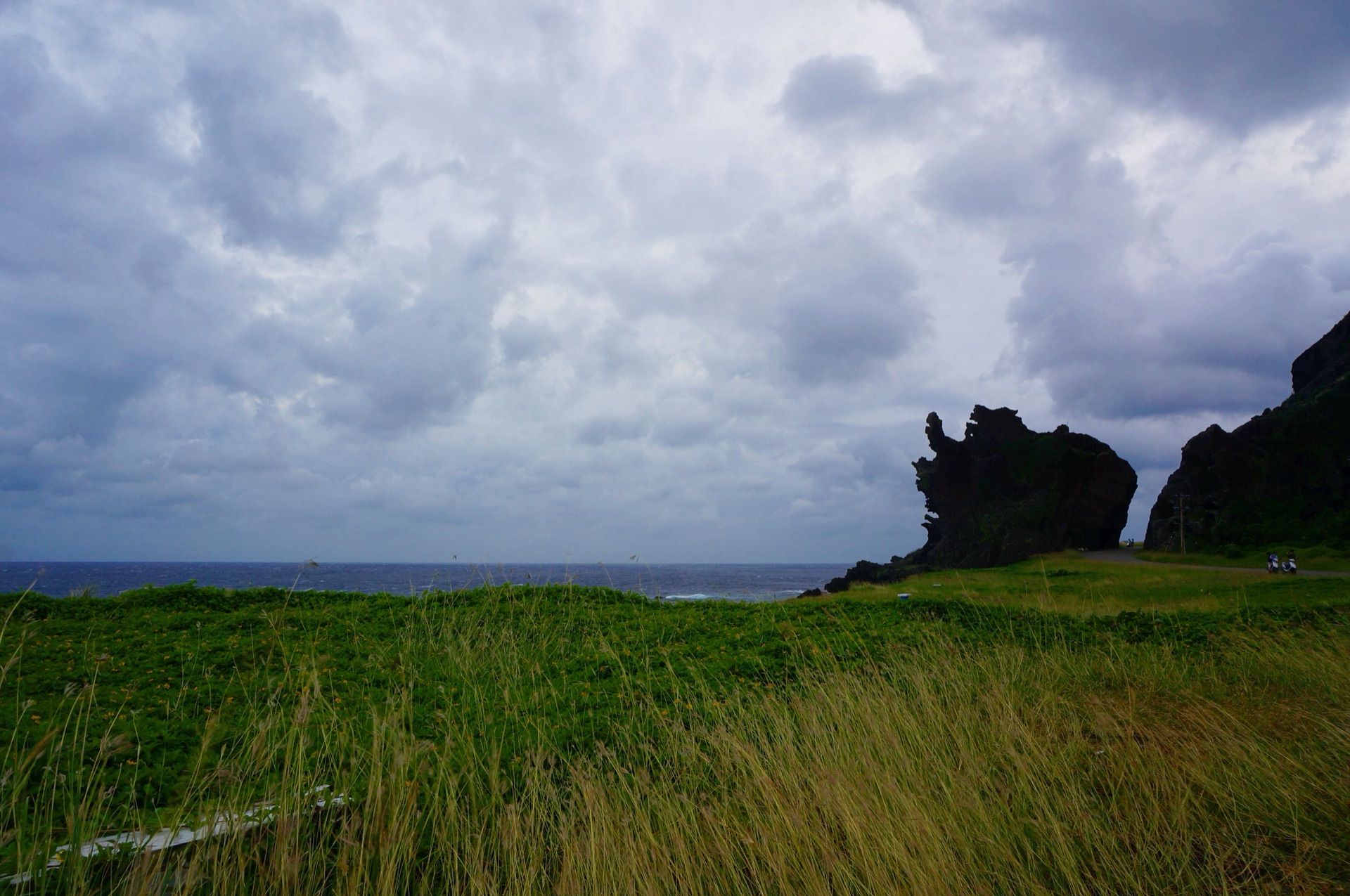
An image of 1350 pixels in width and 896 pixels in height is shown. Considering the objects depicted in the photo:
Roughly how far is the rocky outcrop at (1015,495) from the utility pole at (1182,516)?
18.2 ft

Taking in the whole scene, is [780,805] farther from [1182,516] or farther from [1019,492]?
[1019,492]

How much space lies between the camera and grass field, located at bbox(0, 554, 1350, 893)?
2.99m

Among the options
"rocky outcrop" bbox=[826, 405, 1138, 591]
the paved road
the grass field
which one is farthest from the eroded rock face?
the grass field

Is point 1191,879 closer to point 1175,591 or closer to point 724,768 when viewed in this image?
point 724,768

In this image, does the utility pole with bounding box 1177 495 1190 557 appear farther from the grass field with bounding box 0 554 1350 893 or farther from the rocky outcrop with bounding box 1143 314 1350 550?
the grass field with bounding box 0 554 1350 893

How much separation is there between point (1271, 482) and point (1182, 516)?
4.05 m

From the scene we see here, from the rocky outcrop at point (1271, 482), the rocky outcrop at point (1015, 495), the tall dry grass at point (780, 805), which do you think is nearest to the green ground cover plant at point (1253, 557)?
the rocky outcrop at point (1271, 482)

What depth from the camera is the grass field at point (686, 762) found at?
2.99 metres

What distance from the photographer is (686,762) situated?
4379 millimetres

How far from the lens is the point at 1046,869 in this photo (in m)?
3.25

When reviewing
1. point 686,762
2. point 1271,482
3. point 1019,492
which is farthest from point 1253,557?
point 686,762

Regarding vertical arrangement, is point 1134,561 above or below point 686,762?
above

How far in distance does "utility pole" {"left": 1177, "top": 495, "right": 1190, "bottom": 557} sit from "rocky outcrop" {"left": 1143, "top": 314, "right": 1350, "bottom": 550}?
14cm

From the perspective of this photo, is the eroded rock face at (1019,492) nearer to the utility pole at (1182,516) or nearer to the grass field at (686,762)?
the utility pole at (1182,516)
